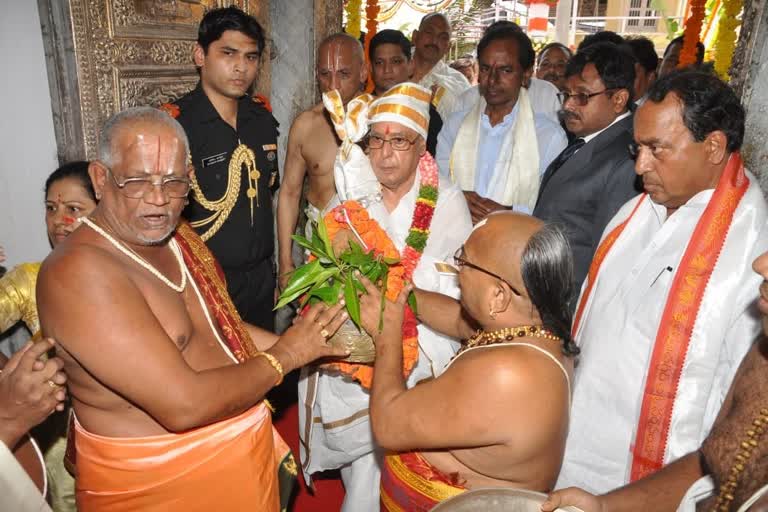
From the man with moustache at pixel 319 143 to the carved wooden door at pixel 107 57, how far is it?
1034 mm

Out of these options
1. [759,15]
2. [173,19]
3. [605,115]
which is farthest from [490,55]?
[173,19]

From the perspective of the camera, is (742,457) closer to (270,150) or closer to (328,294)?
(328,294)

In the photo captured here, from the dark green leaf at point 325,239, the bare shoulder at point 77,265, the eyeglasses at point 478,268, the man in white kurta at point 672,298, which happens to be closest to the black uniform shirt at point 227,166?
the dark green leaf at point 325,239

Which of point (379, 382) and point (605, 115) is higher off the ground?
point (605, 115)

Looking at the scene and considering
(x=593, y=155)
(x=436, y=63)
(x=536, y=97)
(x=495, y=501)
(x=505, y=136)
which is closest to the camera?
(x=495, y=501)

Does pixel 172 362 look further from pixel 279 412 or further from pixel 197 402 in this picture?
pixel 279 412

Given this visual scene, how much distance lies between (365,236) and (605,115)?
180cm

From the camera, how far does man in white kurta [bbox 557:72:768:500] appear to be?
2377 mm

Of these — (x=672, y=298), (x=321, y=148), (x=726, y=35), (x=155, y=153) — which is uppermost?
(x=726, y=35)

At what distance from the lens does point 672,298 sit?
245 centimetres

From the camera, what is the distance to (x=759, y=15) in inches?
137

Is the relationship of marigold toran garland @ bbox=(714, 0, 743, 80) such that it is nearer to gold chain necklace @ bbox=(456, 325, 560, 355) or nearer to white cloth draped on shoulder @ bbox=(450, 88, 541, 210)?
white cloth draped on shoulder @ bbox=(450, 88, 541, 210)

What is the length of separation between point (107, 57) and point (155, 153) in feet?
5.89

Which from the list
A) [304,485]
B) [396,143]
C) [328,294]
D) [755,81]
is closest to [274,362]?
[328,294]
